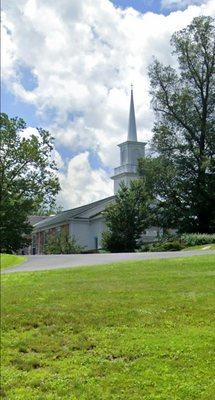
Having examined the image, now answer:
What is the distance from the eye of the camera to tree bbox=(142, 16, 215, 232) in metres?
40.8

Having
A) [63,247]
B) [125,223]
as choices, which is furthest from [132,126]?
[125,223]

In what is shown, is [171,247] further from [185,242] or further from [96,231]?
[96,231]

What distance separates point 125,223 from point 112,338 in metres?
28.1

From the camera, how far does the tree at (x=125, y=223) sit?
37094 millimetres

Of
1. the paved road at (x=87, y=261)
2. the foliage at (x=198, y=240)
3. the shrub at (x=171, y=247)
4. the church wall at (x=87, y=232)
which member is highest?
the church wall at (x=87, y=232)

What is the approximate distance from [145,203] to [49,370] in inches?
1219

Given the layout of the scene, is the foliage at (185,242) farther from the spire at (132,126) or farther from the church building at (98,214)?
the spire at (132,126)

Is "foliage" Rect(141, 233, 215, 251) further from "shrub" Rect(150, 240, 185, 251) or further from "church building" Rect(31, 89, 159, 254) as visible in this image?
"church building" Rect(31, 89, 159, 254)

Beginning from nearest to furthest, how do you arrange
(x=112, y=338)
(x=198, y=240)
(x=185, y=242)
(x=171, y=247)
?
(x=112, y=338)
(x=171, y=247)
(x=198, y=240)
(x=185, y=242)

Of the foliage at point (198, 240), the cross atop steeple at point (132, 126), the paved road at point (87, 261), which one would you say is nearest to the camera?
the paved road at point (87, 261)

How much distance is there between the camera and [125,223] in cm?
3722

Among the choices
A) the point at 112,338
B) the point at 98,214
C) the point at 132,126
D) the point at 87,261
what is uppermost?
the point at 132,126

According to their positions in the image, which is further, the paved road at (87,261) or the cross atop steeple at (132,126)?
the cross atop steeple at (132,126)

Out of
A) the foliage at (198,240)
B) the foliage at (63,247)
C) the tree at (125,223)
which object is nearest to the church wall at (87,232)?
the foliage at (63,247)
